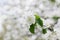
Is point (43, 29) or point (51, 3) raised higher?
point (51, 3)

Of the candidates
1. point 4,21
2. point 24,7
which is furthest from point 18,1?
point 4,21

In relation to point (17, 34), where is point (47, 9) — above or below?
above

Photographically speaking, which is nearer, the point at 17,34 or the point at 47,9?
the point at 17,34

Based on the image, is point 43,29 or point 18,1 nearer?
point 43,29

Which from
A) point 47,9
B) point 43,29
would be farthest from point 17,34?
point 47,9

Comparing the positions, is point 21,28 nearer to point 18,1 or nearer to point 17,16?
point 17,16

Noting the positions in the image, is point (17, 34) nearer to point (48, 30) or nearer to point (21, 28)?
point (21, 28)

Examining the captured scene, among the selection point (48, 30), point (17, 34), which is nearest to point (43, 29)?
point (48, 30)
